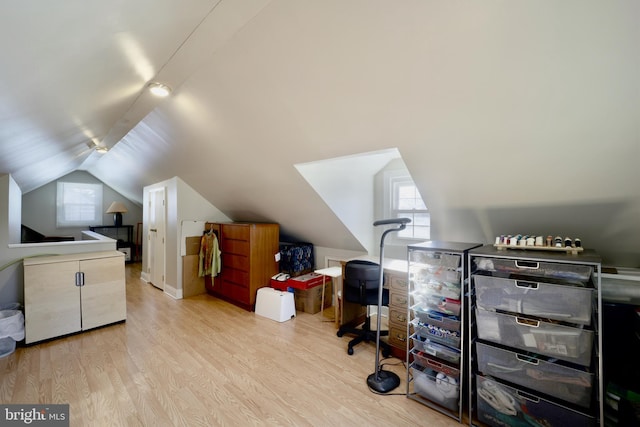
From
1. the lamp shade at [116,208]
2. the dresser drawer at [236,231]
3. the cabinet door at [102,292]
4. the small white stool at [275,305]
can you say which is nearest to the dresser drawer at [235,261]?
the dresser drawer at [236,231]

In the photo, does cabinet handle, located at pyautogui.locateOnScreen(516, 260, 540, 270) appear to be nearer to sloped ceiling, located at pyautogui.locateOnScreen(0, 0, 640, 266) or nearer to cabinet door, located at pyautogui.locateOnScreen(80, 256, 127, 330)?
sloped ceiling, located at pyautogui.locateOnScreen(0, 0, 640, 266)

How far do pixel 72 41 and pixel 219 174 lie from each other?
271 centimetres

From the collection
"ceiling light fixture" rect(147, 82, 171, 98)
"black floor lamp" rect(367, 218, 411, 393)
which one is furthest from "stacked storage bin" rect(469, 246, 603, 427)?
"ceiling light fixture" rect(147, 82, 171, 98)

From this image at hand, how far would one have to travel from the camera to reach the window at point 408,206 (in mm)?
3439

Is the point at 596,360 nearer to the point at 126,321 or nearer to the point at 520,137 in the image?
the point at 520,137

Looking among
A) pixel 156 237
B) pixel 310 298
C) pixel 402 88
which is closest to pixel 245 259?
pixel 310 298

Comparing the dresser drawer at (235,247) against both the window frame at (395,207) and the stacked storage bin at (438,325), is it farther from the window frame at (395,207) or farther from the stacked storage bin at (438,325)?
the stacked storage bin at (438,325)

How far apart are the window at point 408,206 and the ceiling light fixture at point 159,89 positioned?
268 cm

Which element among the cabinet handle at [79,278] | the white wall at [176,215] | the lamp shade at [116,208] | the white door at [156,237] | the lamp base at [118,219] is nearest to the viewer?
the cabinet handle at [79,278]

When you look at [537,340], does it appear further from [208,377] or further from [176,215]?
[176,215]

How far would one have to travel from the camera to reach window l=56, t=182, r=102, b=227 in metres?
6.96

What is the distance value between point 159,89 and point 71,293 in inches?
103

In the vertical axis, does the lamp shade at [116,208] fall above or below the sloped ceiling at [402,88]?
below

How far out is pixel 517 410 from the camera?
1.71m
